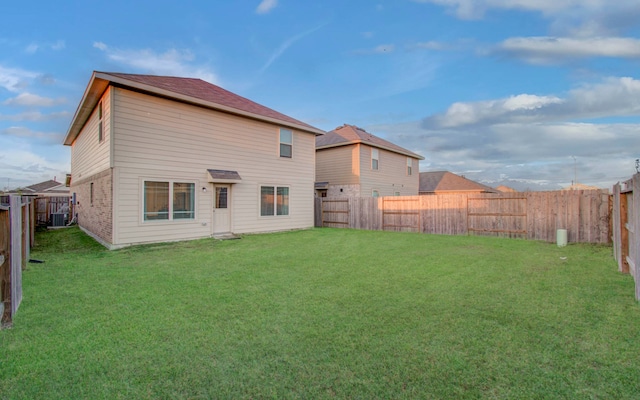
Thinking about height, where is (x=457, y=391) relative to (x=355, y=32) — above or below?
below

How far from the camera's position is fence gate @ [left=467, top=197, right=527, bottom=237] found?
11219 mm

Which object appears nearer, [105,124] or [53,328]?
[53,328]

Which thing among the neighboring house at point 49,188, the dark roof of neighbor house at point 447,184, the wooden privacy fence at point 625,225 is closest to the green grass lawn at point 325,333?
the wooden privacy fence at point 625,225

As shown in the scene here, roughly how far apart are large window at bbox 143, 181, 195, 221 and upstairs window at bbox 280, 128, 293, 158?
4.57m

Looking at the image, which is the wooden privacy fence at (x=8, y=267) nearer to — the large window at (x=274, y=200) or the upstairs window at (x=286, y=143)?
the large window at (x=274, y=200)

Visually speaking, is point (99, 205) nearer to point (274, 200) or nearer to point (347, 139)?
point (274, 200)

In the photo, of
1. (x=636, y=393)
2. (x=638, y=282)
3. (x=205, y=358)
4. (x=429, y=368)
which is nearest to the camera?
(x=636, y=393)

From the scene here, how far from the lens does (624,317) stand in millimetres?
3566

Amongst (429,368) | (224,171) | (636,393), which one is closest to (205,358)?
(429,368)

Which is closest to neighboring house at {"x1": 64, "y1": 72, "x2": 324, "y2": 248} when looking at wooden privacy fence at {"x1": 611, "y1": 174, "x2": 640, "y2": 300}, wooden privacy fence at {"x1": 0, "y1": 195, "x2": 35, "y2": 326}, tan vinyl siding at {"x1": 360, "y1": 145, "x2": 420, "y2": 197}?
tan vinyl siding at {"x1": 360, "y1": 145, "x2": 420, "y2": 197}

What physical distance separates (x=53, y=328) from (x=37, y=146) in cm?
2008

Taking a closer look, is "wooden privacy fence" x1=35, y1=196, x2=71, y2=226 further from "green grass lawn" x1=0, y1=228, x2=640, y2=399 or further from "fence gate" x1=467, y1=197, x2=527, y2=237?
"fence gate" x1=467, y1=197, x2=527, y2=237

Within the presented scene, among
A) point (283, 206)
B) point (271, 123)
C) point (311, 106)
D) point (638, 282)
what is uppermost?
point (311, 106)

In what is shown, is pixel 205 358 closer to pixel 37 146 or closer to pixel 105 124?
pixel 105 124
